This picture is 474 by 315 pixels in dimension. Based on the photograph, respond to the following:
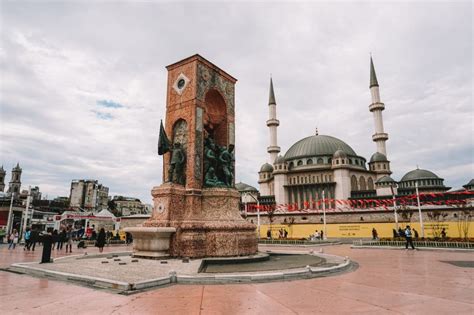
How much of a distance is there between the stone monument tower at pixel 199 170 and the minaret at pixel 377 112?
52385 mm

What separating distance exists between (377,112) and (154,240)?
192ft

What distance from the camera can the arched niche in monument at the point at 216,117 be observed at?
14.6 meters

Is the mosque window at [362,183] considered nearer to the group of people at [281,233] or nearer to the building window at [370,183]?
the building window at [370,183]

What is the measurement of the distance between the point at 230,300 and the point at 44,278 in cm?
537

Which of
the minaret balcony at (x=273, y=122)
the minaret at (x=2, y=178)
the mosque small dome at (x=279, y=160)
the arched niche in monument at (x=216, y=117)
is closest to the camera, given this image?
the arched niche in monument at (x=216, y=117)

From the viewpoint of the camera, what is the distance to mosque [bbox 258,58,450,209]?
58.2m

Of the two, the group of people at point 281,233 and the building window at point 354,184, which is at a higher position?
the building window at point 354,184

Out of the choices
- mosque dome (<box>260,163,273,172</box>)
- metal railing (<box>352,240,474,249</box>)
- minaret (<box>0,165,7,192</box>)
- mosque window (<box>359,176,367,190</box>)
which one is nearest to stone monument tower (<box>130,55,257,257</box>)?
metal railing (<box>352,240,474,249</box>)

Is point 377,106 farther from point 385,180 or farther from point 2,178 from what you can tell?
point 2,178

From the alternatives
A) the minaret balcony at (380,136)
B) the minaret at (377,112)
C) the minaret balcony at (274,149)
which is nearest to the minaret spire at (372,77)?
the minaret at (377,112)

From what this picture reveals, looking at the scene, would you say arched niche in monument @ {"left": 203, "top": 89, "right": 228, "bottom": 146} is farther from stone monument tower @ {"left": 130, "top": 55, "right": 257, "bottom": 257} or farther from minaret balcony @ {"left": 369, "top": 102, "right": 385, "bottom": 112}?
minaret balcony @ {"left": 369, "top": 102, "right": 385, "bottom": 112}

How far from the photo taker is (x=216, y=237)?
36.9ft

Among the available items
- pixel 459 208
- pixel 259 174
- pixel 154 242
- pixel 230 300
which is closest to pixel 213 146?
pixel 154 242

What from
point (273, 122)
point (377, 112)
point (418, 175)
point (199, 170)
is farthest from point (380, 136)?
point (199, 170)
